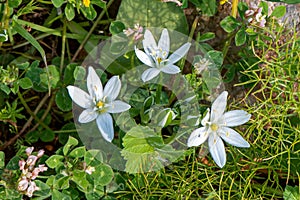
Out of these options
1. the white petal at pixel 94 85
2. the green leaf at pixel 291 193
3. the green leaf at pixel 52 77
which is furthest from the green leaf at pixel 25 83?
the green leaf at pixel 291 193

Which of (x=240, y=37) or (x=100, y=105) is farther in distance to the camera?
(x=240, y=37)

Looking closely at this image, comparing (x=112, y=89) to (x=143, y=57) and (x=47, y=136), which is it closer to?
(x=143, y=57)

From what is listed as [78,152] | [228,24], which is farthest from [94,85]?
[228,24]

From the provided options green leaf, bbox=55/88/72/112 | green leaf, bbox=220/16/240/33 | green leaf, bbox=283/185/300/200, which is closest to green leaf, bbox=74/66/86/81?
green leaf, bbox=55/88/72/112

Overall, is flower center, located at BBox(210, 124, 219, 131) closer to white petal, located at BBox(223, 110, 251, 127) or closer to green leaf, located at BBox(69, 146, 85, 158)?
white petal, located at BBox(223, 110, 251, 127)

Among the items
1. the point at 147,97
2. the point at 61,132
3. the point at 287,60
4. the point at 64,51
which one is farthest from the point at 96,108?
the point at 287,60

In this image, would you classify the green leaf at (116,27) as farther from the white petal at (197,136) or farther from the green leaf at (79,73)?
the white petal at (197,136)
